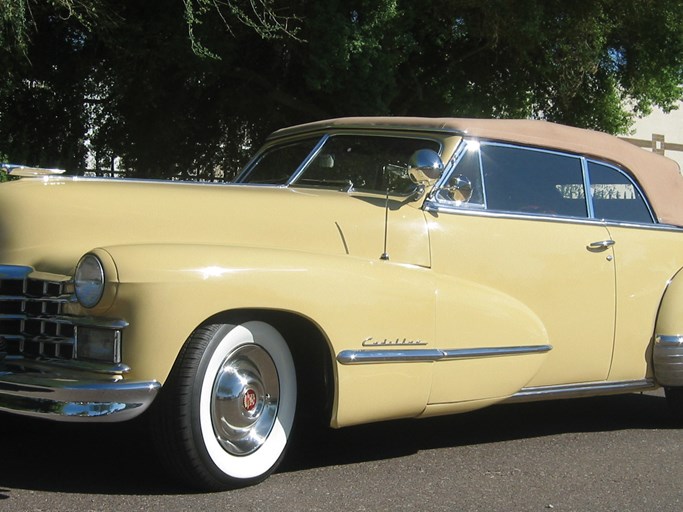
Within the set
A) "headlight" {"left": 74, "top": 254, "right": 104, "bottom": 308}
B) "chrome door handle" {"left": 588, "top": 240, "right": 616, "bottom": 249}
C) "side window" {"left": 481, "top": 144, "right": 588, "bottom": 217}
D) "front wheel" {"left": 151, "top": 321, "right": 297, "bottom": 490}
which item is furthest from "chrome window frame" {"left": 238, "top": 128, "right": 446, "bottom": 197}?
"headlight" {"left": 74, "top": 254, "right": 104, "bottom": 308}

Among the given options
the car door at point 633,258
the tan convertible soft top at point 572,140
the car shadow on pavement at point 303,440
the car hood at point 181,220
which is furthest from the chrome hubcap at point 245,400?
the car door at point 633,258

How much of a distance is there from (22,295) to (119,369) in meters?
0.67

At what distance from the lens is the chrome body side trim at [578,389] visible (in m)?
4.61

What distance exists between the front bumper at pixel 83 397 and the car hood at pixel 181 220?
511 millimetres

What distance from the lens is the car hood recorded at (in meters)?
3.87

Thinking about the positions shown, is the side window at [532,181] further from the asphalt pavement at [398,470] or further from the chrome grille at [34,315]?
the chrome grille at [34,315]

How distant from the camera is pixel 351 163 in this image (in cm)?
496

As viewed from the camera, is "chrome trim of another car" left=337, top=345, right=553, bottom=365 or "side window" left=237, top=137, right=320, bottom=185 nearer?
"chrome trim of another car" left=337, top=345, right=553, bottom=365

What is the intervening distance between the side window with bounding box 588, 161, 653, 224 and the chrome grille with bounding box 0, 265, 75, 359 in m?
2.94

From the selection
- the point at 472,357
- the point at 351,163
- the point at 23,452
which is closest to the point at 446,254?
the point at 472,357

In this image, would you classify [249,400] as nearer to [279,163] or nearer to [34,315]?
[34,315]

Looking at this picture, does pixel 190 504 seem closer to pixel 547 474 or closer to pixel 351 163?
pixel 547 474

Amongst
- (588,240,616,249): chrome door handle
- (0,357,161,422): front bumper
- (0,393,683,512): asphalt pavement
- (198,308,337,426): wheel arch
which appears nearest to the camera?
(0,357,161,422): front bumper

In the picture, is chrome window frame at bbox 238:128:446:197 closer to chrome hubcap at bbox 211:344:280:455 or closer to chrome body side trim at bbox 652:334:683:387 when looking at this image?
chrome hubcap at bbox 211:344:280:455
